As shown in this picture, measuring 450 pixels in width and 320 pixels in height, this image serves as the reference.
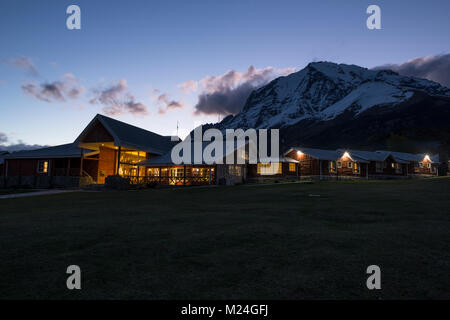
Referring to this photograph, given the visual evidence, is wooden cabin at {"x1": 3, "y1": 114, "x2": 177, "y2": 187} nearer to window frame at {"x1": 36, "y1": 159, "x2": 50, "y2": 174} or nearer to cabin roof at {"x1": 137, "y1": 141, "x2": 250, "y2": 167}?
window frame at {"x1": 36, "y1": 159, "x2": 50, "y2": 174}

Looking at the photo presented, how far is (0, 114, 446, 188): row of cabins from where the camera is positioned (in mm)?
32031

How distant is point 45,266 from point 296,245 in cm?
483

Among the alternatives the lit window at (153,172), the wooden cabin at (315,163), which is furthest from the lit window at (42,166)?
the wooden cabin at (315,163)

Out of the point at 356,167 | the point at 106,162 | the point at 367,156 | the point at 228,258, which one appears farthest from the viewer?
the point at 367,156

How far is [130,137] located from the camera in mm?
34000

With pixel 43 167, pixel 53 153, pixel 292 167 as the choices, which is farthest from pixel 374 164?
pixel 43 167

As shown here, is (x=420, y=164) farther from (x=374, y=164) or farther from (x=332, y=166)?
(x=332, y=166)

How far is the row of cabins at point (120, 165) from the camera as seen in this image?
105 feet

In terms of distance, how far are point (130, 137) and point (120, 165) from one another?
3.75m

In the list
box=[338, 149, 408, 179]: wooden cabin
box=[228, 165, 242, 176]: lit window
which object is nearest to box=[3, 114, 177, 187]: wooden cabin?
box=[228, 165, 242, 176]: lit window

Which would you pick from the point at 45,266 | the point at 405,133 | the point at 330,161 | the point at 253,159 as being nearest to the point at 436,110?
the point at 405,133

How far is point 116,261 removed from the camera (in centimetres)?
522

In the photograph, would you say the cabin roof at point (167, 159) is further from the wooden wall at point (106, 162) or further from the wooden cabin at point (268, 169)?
the wooden cabin at point (268, 169)
